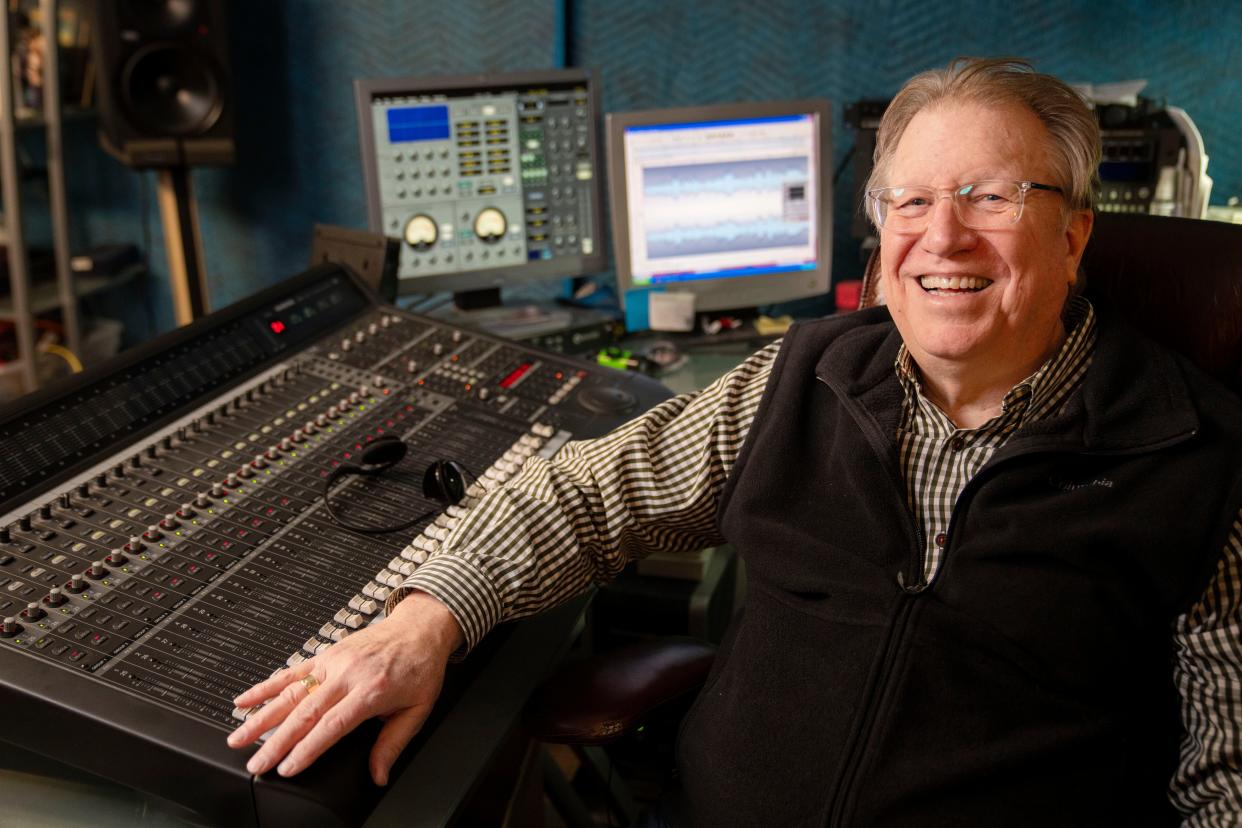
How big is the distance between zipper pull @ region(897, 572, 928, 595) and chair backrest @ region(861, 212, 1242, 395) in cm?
40

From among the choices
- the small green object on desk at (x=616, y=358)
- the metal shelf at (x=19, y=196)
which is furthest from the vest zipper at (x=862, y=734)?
the metal shelf at (x=19, y=196)

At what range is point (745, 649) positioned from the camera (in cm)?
123

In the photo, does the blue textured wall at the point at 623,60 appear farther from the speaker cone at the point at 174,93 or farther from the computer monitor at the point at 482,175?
the computer monitor at the point at 482,175

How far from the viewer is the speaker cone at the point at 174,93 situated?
2.54 meters

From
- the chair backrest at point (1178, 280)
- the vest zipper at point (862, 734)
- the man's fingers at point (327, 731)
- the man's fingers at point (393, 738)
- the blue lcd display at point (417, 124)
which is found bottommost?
the vest zipper at point (862, 734)

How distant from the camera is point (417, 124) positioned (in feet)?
7.29

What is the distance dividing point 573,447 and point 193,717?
→ 0.60 meters

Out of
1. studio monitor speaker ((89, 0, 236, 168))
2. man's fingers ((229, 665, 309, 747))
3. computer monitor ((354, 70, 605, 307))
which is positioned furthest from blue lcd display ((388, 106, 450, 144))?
man's fingers ((229, 665, 309, 747))

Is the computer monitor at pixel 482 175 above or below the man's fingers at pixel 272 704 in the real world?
above

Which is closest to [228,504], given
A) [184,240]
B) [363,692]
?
[363,692]

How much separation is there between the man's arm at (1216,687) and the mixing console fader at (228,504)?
2.58 feet

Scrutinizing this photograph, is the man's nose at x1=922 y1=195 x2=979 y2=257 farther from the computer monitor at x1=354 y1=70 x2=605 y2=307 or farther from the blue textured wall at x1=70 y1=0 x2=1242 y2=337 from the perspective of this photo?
the blue textured wall at x1=70 y1=0 x2=1242 y2=337

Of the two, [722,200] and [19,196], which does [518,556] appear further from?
[19,196]

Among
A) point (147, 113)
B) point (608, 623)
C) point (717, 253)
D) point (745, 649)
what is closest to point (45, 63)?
point (147, 113)
